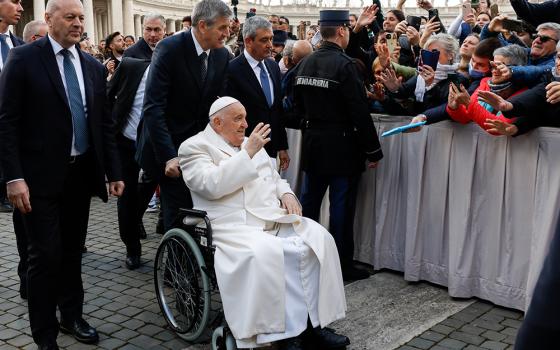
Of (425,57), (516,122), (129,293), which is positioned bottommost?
(129,293)

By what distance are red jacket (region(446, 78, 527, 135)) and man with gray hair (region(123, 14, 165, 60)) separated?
3.23 metres

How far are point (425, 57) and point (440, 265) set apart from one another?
1.75 m

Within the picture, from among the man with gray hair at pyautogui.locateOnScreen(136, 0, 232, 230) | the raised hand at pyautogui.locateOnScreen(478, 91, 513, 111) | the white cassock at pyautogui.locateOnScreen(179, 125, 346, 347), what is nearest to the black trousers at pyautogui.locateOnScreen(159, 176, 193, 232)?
the man with gray hair at pyautogui.locateOnScreen(136, 0, 232, 230)

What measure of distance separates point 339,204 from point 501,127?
5.28 feet

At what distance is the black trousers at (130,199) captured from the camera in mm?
6074

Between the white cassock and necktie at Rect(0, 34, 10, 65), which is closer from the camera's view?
the white cassock

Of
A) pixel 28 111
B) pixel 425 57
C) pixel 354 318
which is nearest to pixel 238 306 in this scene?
pixel 354 318

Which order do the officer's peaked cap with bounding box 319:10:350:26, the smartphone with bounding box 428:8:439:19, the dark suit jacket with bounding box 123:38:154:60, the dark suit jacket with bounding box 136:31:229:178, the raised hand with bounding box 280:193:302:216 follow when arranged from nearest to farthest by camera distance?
1. the raised hand with bounding box 280:193:302:216
2. the dark suit jacket with bounding box 136:31:229:178
3. the officer's peaked cap with bounding box 319:10:350:26
4. the dark suit jacket with bounding box 123:38:154:60
5. the smartphone with bounding box 428:8:439:19

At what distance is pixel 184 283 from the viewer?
4.39 meters

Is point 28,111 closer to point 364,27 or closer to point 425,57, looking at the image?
point 425,57

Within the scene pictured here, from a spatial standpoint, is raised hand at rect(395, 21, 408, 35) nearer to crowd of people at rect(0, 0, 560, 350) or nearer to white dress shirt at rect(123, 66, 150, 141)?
crowd of people at rect(0, 0, 560, 350)

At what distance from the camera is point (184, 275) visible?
4.32m

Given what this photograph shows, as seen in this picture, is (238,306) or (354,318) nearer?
(238,306)

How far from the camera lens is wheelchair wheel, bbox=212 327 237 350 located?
3775mm
